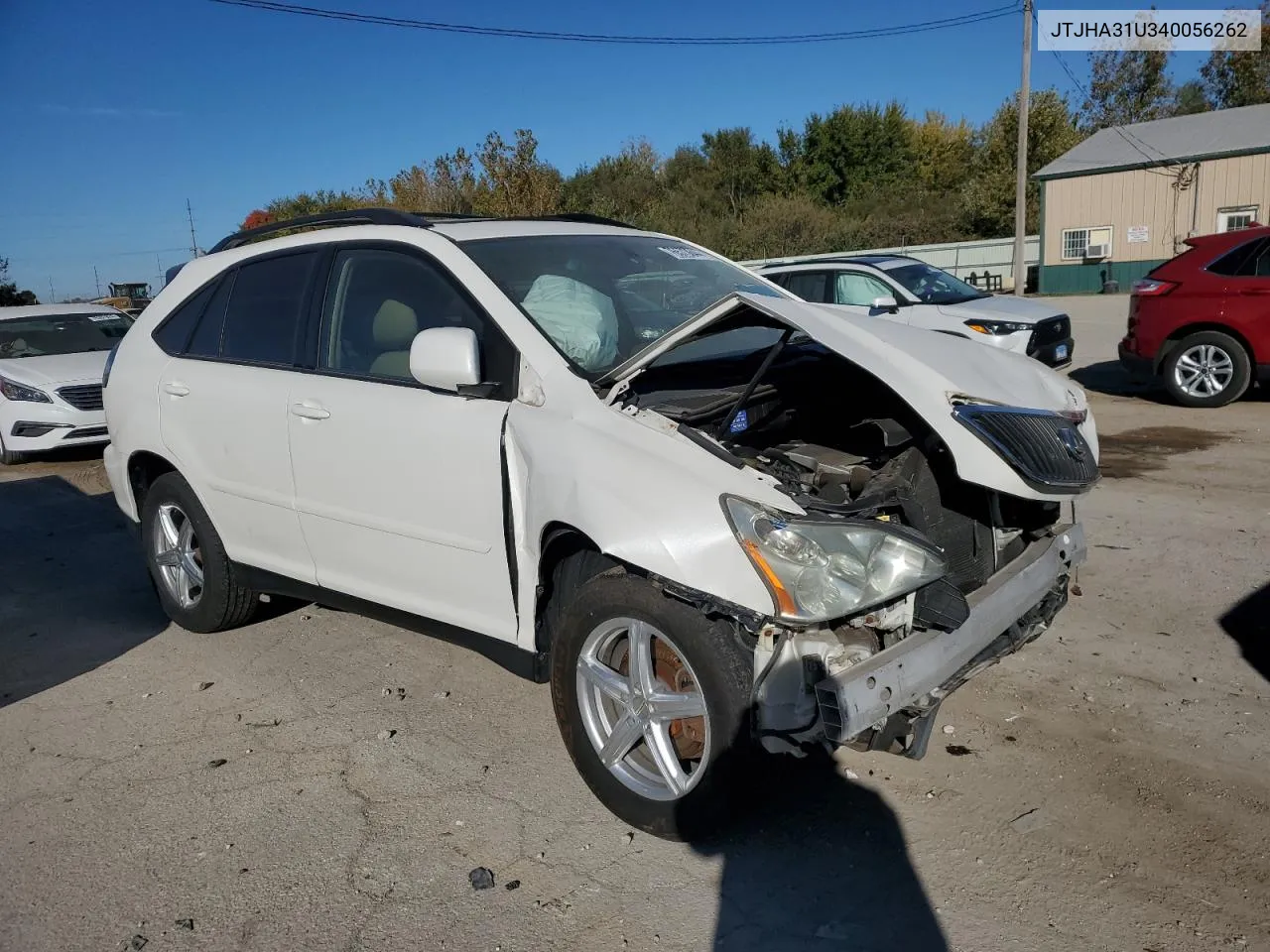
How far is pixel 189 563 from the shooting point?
508 cm

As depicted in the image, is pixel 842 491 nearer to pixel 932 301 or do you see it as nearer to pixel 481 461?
pixel 481 461

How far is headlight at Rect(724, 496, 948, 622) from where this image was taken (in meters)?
2.68

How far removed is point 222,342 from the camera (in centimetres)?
472

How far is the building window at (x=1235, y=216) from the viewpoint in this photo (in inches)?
1137

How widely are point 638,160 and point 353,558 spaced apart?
5584cm

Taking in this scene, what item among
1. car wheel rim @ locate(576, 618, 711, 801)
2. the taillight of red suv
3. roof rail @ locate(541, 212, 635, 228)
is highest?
roof rail @ locate(541, 212, 635, 228)

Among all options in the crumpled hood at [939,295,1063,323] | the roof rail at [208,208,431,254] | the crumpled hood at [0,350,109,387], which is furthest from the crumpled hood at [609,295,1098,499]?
the crumpled hood at [0,350,109,387]

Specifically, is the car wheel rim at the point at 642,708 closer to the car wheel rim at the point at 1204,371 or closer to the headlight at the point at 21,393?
the car wheel rim at the point at 1204,371

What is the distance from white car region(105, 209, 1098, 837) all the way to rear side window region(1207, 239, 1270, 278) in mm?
7304

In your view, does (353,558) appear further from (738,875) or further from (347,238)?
(738,875)

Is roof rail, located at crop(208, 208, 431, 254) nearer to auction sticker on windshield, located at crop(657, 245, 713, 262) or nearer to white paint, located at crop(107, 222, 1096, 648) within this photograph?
white paint, located at crop(107, 222, 1096, 648)

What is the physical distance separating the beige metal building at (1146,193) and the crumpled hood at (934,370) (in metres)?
30.0

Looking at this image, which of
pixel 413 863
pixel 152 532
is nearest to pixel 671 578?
pixel 413 863

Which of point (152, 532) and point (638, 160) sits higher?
point (638, 160)
